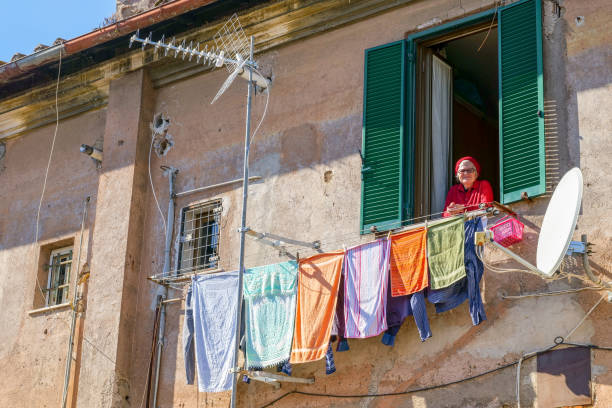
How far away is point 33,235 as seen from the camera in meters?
13.1

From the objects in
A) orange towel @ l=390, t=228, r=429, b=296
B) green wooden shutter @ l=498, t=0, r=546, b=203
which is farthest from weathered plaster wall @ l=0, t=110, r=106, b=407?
green wooden shutter @ l=498, t=0, r=546, b=203

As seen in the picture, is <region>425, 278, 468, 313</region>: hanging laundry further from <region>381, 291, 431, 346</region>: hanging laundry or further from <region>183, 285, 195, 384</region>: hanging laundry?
<region>183, 285, 195, 384</region>: hanging laundry

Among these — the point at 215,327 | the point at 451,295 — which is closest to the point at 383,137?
the point at 451,295

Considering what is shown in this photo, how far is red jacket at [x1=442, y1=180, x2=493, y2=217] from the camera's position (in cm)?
983

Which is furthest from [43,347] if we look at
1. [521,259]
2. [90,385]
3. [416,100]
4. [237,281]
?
[521,259]

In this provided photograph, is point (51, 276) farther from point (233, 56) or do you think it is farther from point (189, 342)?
point (233, 56)

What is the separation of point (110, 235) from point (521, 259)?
16.6 feet

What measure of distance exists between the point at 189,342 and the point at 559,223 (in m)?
4.08

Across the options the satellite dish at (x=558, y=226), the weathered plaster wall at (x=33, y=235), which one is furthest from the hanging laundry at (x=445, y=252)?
the weathered plaster wall at (x=33, y=235)

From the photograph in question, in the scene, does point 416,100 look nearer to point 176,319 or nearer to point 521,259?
point 521,259

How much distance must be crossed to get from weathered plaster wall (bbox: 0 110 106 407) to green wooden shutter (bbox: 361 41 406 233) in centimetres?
373

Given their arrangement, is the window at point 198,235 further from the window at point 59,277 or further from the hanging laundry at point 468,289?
the hanging laundry at point 468,289

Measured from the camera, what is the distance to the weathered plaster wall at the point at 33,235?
12125mm

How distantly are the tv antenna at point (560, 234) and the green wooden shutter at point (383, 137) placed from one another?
4.76ft
